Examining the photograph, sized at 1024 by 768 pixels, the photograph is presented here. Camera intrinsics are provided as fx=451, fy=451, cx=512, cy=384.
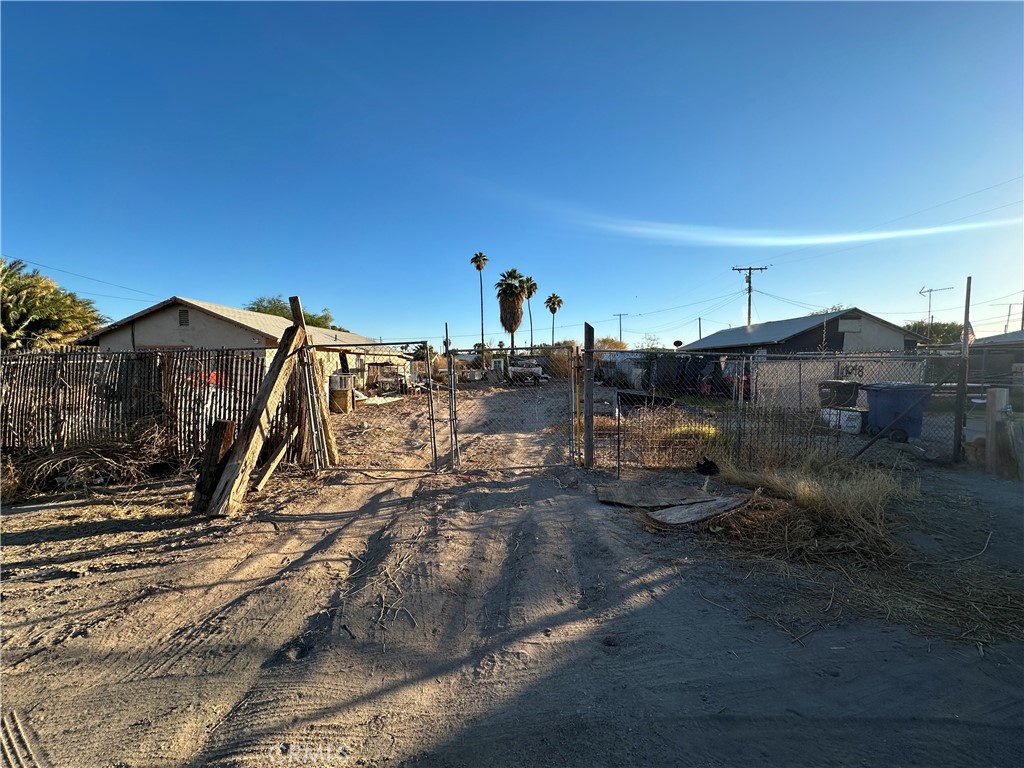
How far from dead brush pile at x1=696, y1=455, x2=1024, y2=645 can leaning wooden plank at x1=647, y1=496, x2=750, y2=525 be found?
13cm

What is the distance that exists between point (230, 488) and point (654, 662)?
5213 mm

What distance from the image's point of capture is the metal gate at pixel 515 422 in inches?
303

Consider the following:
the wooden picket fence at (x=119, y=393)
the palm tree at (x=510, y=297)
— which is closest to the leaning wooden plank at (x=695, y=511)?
the wooden picket fence at (x=119, y=393)

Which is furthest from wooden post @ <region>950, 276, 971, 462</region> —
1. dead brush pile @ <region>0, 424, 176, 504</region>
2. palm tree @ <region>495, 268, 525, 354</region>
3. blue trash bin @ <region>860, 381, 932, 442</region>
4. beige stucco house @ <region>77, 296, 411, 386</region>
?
palm tree @ <region>495, 268, 525, 354</region>

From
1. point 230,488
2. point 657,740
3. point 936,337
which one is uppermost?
point 936,337

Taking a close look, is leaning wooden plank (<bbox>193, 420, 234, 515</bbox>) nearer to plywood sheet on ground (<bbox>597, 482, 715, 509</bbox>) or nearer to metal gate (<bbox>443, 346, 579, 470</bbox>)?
metal gate (<bbox>443, 346, 579, 470</bbox>)

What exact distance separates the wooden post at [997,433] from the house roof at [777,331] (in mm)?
23601

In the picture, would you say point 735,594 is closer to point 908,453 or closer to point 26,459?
point 908,453

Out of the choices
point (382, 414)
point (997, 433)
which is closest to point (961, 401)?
point (997, 433)

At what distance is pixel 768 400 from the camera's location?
10789mm

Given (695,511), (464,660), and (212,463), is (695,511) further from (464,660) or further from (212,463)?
(212,463)

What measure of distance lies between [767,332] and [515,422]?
26.2 m

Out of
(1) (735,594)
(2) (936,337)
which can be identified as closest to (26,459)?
A: (1) (735,594)

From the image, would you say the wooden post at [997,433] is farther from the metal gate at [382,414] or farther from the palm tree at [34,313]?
the palm tree at [34,313]
